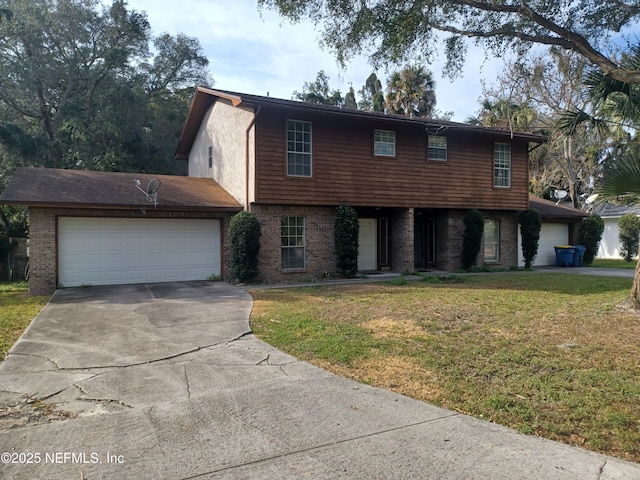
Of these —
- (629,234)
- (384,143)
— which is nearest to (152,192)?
(384,143)

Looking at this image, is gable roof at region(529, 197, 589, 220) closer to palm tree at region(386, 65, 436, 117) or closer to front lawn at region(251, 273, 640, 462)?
front lawn at region(251, 273, 640, 462)

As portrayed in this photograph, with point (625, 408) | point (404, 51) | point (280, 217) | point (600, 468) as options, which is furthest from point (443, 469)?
point (280, 217)

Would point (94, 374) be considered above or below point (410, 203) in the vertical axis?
below

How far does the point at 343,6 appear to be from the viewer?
10484mm

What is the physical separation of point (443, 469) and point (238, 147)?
13.3m

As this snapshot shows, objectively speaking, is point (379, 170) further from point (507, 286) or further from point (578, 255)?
point (578, 255)

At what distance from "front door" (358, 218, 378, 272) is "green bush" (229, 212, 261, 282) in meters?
5.05

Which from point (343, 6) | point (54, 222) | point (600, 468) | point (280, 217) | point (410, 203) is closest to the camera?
point (600, 468)

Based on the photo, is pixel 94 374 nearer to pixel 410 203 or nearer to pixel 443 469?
pixel 443 469

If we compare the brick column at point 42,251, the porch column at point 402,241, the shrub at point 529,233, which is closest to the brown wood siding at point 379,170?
the shrub at point 529,233

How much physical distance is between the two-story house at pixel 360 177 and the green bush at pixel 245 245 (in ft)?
1.87

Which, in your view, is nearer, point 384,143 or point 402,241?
point 384,143

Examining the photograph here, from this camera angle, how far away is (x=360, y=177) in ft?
51.6

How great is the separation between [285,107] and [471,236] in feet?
28.7
